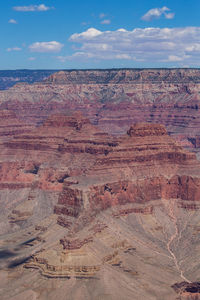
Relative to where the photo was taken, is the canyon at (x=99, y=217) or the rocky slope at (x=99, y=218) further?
the rocky slope at (x=99, y=218)

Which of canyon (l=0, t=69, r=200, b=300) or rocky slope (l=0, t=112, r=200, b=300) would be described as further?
rocky slope (l=0, t=112, r=200, b=300)

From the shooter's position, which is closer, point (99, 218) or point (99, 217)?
point (99, 218)

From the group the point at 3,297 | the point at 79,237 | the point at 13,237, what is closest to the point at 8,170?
the point at 13,237
